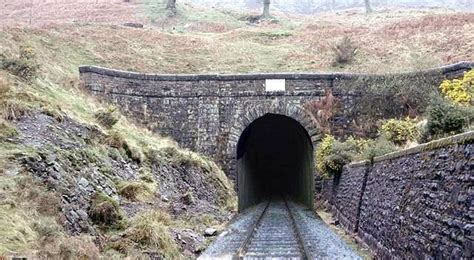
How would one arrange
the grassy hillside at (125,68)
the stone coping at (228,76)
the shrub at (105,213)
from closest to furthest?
1. the grassy hillside at (125,68)
2. the shrub at (105,213)
3. the stone coping at (228,76)

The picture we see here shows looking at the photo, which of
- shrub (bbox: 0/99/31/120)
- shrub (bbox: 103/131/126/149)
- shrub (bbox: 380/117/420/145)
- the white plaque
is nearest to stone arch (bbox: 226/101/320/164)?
the white plaque

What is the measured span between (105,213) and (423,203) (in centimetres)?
555

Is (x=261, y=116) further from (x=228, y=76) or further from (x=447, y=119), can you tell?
(x=447, y=119)

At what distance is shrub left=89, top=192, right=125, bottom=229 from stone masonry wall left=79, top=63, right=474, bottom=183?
506 inches

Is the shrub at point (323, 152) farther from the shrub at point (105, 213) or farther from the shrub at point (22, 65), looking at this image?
the shrub at point (105, 213)

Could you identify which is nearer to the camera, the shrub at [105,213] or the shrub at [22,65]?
the shrub at [105,213]

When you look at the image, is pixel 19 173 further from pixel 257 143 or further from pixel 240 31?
pixel 240 31

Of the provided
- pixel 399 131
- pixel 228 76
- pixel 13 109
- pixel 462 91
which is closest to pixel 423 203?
pixel 13 109

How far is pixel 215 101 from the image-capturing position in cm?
2330

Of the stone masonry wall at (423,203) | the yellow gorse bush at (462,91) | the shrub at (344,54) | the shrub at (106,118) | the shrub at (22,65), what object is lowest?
the stone masonry wall at (423,203)

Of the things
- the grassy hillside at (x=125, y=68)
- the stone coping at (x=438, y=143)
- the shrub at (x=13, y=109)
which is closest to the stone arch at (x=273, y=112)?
the grassy hillside at (x=125, y=68)

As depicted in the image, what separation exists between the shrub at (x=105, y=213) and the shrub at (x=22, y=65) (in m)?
6.27

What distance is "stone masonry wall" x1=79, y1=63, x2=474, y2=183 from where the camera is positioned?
899 inches

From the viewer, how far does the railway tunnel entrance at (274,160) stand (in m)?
27.5
